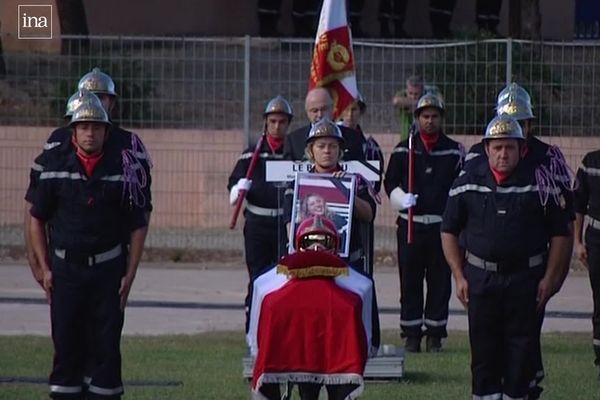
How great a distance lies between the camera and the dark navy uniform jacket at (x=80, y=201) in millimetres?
10492

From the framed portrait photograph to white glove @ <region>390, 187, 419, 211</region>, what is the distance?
326cm

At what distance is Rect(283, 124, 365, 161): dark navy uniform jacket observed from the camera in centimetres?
1223

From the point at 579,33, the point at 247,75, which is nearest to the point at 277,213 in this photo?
the point at 247,75

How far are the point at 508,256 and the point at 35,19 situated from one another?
17.5m

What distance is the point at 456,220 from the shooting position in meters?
10.7

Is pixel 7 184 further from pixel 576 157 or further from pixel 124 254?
pixel 124 254

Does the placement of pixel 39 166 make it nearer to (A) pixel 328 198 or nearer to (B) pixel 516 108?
(A) pixel 328 198

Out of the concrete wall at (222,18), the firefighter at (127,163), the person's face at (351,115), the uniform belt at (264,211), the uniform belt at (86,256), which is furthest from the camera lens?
the concrete wall at (222,18)

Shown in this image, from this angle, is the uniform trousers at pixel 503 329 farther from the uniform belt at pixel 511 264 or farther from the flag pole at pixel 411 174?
the flag pole at pixel 411 174

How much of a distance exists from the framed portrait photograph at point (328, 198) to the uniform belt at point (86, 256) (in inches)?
46.7

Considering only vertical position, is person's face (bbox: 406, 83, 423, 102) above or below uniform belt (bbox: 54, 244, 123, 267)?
above

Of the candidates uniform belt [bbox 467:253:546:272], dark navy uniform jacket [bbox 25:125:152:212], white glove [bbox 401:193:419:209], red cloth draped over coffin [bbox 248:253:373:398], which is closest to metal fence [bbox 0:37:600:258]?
white glove [bbox 401:193:419:209]

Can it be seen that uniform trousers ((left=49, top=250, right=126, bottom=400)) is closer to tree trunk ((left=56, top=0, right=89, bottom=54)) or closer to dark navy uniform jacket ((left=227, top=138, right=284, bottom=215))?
dark navy uniform jacket ((left=227, top=138, right=284, bottom=215))

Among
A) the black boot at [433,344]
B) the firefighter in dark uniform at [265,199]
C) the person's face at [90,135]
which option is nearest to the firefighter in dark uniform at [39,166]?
the person's face at [90,135]
